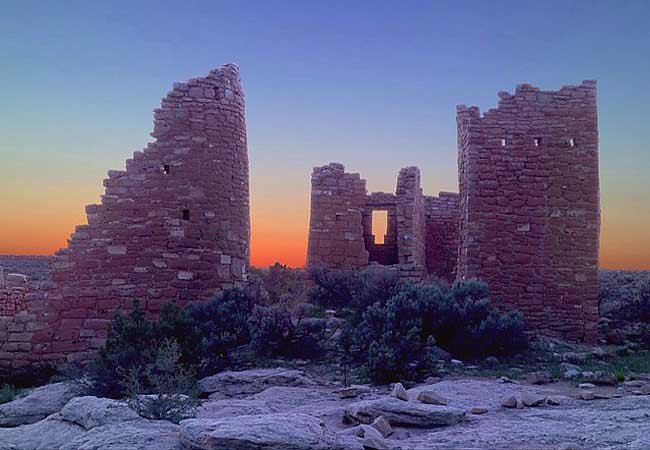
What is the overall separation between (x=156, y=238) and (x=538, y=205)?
22.6 ft

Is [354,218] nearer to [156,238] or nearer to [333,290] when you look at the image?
[333,290]

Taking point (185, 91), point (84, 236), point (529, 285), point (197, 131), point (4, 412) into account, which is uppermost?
point (185, 91)

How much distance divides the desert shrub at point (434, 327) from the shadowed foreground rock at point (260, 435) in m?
4.02

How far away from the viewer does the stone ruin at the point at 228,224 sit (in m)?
10.6

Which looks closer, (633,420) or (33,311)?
(633,420)

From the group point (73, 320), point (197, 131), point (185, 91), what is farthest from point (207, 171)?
point (73, 320)

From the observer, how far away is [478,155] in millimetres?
12141

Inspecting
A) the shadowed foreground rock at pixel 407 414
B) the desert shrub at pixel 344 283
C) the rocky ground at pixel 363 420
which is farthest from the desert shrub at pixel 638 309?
the shadowed foreground rock at pixel 407 414

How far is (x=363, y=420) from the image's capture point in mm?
5559

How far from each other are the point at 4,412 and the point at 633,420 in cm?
625

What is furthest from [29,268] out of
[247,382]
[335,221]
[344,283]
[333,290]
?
[247,382]

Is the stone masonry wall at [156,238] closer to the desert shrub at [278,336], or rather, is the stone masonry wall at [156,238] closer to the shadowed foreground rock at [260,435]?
the desert shrub at [278,336]

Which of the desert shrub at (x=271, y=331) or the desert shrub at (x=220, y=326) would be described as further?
the desert shrub at (x=271, y=331)

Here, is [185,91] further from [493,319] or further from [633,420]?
[633,420]
